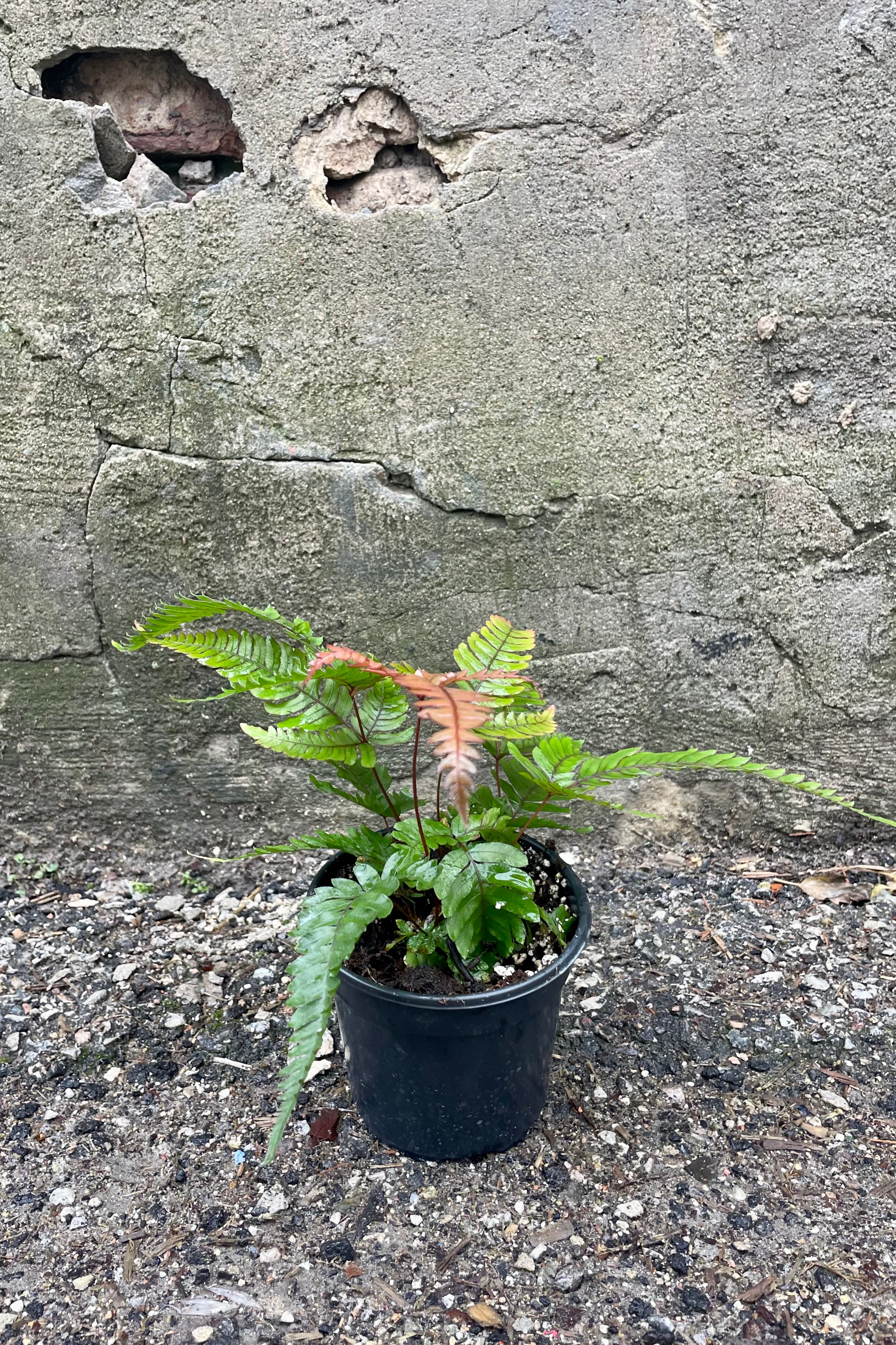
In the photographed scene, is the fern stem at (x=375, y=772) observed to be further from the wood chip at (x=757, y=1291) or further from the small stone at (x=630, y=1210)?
the wood chip at (x=757, y=1291)

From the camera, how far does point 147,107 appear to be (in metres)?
2.11

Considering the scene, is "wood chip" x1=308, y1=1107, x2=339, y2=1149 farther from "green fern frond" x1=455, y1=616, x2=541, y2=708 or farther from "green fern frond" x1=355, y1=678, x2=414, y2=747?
"green fern frond" x1=455, y1=616, x2=541, y2=708

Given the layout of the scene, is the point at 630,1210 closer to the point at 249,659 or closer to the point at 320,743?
the point at 320,743

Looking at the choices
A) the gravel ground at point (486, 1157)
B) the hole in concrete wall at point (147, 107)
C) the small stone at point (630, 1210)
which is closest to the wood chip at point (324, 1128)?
the gravel ground at point (486, 1157)

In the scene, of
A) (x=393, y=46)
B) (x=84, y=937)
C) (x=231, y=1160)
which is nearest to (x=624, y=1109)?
(x=231, y=1160)

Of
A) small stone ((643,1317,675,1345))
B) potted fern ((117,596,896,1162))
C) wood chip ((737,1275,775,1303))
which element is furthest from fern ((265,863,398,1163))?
wood chip ((737,1275,775,1303))

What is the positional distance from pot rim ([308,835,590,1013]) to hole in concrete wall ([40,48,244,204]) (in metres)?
1.72

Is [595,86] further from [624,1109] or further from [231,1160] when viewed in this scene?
[231,1160]

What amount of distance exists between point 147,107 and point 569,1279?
104 inches

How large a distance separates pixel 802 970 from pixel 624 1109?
64 cm

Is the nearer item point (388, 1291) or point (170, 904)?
point (388, 1291)

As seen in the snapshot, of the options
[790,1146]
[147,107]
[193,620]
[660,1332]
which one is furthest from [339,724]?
[147,107]

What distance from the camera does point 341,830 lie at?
8.24 ft

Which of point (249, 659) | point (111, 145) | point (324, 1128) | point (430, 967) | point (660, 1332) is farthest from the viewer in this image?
point (111, 145)
